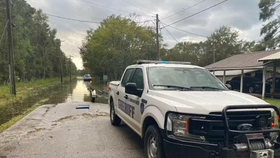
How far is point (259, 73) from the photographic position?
71.8 feet

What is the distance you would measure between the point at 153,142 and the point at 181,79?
1468 mm

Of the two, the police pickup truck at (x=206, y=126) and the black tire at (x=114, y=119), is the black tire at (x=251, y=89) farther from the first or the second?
the police pickup truck at (x=206, y=126)

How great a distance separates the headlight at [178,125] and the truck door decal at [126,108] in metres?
1.87

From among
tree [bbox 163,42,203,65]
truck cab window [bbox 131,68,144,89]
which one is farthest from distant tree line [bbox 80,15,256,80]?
truck cab window [bbox 131,68,144,89]

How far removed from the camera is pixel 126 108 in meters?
5.76

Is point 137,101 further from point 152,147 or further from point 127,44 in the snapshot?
point 127,44

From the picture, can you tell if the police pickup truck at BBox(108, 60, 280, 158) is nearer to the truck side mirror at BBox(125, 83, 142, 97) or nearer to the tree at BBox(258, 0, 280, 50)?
the truck side mirror at BBox(125, 83, 142, 97)

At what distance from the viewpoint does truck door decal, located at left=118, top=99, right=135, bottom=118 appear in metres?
5.28

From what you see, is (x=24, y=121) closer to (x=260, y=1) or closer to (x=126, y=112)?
(x=126, y=112)

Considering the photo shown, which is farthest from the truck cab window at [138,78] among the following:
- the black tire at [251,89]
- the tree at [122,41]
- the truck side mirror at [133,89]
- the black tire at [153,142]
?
the tree at [122,41]

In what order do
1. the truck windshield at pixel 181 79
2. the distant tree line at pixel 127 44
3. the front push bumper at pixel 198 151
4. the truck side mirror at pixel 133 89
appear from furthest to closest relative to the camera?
the distant tree line at pixel 127 44 < the truck side mirror at pixel 133 89 < the truck windshield at pixel 181 79 < the front push bumper at pixel 198 151

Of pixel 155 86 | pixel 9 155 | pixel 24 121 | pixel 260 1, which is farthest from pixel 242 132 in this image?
pixel 260 1

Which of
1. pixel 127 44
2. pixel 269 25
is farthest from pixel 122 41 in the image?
pixel 269 25

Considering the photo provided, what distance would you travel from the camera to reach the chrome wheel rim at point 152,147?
380cm
